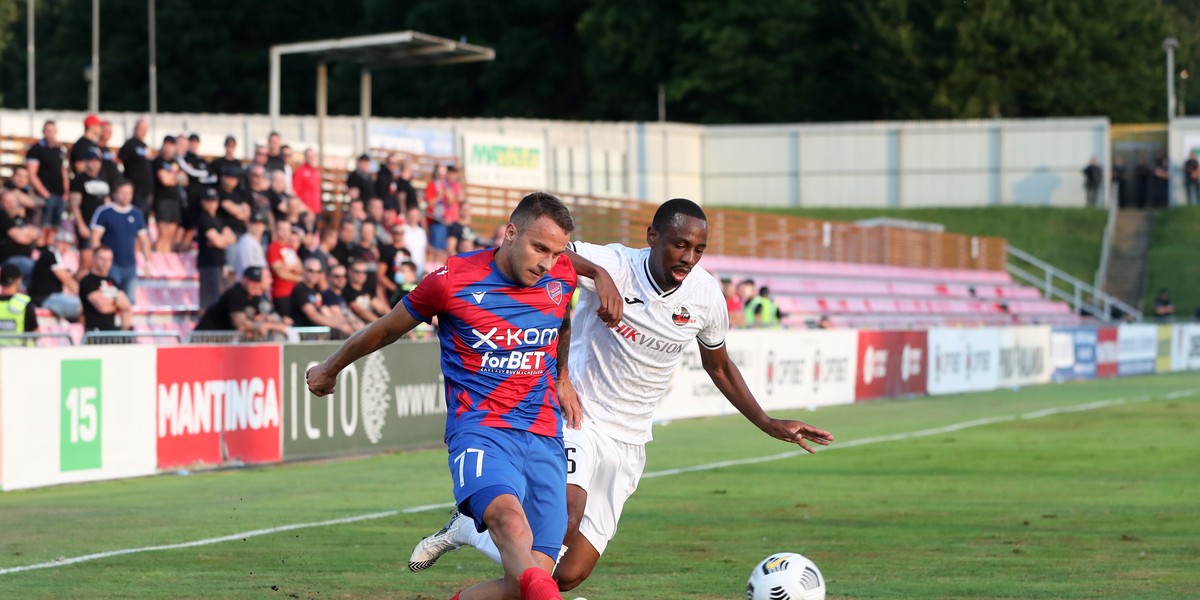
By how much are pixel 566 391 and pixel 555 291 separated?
74 cm

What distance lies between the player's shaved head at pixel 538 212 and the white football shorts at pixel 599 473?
4.26 feet

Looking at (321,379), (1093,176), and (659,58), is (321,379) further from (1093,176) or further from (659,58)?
(659,58)

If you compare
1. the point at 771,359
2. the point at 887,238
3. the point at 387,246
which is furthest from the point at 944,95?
the point at 387,246

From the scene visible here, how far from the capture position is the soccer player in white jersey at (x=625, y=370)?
7.88 meters

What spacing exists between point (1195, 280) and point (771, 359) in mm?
38017

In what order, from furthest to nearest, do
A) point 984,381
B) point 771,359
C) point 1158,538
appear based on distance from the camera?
point 984,381 < point 771,359 < point 1158,538

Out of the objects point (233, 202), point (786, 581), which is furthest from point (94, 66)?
point (786, 581)

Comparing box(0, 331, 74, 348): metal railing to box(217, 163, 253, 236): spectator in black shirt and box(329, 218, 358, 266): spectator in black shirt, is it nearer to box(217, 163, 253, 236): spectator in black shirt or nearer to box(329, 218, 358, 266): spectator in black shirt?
box(217, 163, 253, 236): spectator in black shirt

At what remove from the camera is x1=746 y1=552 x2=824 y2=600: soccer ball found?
783 cm

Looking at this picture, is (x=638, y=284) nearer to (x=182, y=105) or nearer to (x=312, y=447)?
(x=312, y=447)

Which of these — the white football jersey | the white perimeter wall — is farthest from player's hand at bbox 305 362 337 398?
the white perimeter wall

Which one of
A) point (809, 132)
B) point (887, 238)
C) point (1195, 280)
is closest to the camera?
point (887, 238)

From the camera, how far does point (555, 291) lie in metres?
7.21

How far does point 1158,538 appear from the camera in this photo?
11.8 m
